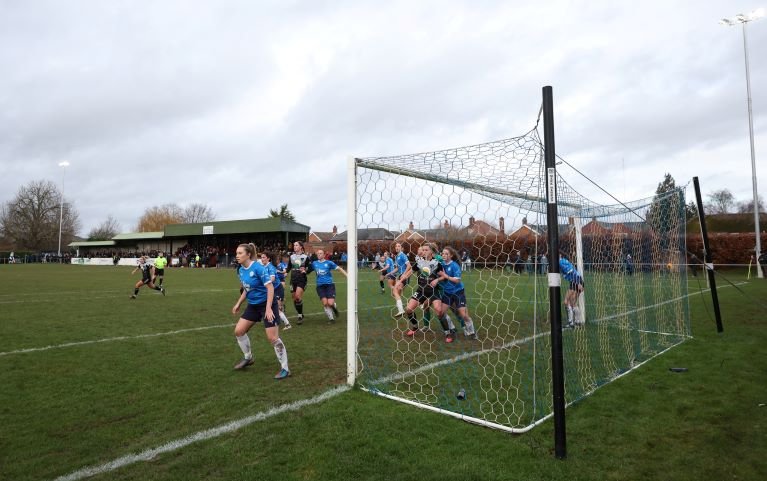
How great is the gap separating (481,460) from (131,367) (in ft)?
16.5

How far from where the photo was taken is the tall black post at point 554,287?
339 cm

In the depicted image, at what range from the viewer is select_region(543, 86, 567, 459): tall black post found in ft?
11.1

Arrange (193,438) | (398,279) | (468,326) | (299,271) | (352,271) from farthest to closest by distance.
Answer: (299,271) < (398,279) < (468,326) < (352,271) < (193,438)

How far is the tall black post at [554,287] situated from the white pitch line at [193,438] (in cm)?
242

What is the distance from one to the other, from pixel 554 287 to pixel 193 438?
3.31m

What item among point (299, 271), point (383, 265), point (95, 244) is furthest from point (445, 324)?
point (95, 244)

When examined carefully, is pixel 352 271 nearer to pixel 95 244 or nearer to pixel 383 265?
pixel 383 265

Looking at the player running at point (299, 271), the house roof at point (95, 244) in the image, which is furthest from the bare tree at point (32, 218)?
the player running at point (299, 271)

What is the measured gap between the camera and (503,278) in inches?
227

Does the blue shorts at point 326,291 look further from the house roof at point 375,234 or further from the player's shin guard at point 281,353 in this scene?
the house roof at point 375,234

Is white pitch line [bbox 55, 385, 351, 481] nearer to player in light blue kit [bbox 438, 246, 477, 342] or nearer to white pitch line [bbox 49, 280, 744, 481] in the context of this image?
white pitch line [bbox 49, 280, 744, 481]

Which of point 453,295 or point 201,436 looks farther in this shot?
point 453,295

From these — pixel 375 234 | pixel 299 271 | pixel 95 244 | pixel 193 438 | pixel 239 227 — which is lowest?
pixel 193 438

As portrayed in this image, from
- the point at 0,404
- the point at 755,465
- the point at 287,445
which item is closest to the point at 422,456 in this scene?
the point at 287,445
